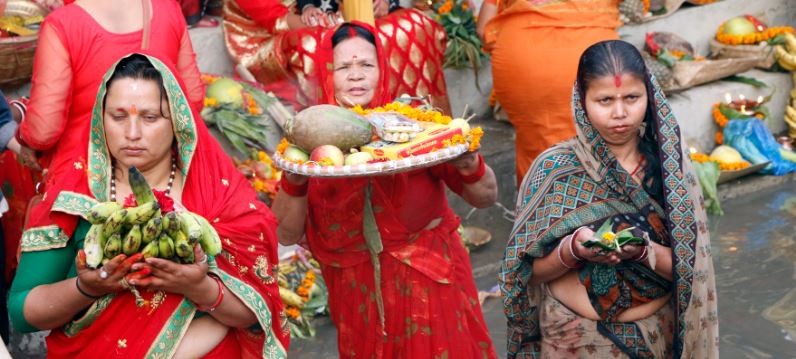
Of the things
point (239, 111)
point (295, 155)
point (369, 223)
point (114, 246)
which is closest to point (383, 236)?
point (369, 223)

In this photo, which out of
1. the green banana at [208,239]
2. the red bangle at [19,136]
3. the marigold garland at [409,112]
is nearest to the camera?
the green banana at [208,239]

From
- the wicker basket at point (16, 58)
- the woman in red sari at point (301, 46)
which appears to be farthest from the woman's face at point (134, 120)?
the woman in red sari at point (301, 46)

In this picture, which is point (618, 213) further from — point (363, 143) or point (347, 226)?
point (347, 226)

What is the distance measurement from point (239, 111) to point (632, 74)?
11.3ft

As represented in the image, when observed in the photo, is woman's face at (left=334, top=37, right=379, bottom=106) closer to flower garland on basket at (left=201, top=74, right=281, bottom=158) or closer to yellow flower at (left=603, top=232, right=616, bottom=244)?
yellow flower at (left=603, top=232, right=616, bottom=244)

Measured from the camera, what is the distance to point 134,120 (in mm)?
3314

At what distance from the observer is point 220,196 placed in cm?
347

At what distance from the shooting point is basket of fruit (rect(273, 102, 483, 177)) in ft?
12.3

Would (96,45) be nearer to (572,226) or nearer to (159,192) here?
(159,192)

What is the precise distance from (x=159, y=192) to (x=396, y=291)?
4.46 ft

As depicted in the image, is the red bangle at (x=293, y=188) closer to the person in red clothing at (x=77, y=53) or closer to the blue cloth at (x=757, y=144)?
the person in red clothing at (x=77, y=53)

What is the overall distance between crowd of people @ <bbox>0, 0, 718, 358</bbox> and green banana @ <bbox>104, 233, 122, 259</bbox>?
3cm

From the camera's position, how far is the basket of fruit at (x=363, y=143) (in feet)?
12.3

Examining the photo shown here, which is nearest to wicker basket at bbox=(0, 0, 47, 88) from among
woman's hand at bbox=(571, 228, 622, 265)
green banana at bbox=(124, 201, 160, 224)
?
green banana at bbox=(124, 201, 160, 224)
